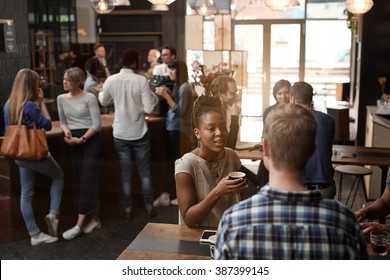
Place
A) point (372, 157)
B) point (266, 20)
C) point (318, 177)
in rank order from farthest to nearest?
point (266, 20) → point (372, 157) → point (318, 177)

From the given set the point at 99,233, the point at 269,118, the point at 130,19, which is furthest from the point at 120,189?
the point at 130,19

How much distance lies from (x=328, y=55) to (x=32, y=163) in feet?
23.7

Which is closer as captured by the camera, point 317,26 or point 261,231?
point 261,231

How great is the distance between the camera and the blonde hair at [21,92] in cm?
381

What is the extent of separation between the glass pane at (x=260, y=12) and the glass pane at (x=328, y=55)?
274 millimetres

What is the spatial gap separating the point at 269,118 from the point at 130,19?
359 inches

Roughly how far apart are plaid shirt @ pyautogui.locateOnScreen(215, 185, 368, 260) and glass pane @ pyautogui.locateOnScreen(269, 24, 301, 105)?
21.9 ft

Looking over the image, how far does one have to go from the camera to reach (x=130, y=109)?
431cm

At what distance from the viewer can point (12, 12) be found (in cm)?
634

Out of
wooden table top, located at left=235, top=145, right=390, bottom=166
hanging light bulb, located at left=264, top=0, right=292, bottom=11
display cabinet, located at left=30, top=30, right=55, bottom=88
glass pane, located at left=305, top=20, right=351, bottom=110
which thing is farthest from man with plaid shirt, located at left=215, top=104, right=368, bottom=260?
display cabinet, located at left=30, top=30, right=55, bottom=88

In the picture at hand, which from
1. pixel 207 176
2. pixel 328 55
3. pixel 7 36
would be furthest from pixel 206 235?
pixel 328 55

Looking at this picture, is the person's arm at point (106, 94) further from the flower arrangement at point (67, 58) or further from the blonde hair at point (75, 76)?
the flower arrangement at point (67, 58)

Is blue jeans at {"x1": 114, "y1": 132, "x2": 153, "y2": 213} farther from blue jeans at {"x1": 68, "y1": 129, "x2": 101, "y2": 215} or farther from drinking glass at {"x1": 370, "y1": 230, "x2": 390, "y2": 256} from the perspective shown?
drinking glass at {"x1": 370, "y1": 230, "x2": 390, "y2": 256}

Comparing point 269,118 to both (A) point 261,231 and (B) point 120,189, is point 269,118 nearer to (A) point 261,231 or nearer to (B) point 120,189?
(A) point 261,231
